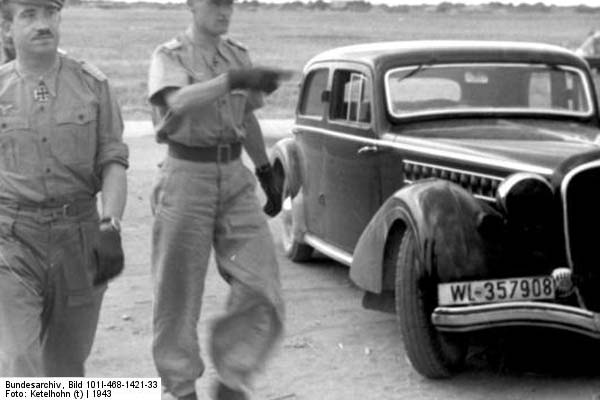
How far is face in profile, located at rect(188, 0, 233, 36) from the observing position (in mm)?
5371

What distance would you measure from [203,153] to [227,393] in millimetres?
1005

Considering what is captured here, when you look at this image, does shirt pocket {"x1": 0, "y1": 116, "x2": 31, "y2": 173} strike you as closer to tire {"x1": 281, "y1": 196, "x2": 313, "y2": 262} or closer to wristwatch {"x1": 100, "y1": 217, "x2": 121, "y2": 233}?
wristwatch {"x1": 100, "y1": 217, "x2": 121, "y2": 233}

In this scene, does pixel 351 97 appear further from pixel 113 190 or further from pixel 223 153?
pixel 113 190

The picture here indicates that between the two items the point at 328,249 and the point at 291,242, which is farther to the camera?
the point at 291,242

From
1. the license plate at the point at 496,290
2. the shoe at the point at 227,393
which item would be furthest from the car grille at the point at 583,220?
the shoe at the point at 227,393

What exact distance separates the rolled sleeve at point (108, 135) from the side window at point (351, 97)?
3283mm

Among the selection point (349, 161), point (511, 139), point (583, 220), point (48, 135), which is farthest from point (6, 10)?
point (349, 161)

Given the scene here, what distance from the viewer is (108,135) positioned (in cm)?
461

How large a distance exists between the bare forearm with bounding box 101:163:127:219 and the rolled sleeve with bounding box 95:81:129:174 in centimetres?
3

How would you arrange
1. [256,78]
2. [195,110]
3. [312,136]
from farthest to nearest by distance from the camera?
1. [312,136]
2. [195,110]
3. [256,78]

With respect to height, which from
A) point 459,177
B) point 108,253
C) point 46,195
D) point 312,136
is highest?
point 46,195

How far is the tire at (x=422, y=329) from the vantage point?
6109mm

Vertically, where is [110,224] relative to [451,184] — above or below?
above

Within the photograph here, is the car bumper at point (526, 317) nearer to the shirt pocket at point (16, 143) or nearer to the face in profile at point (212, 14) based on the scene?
the face in profile at point (212, 14)
